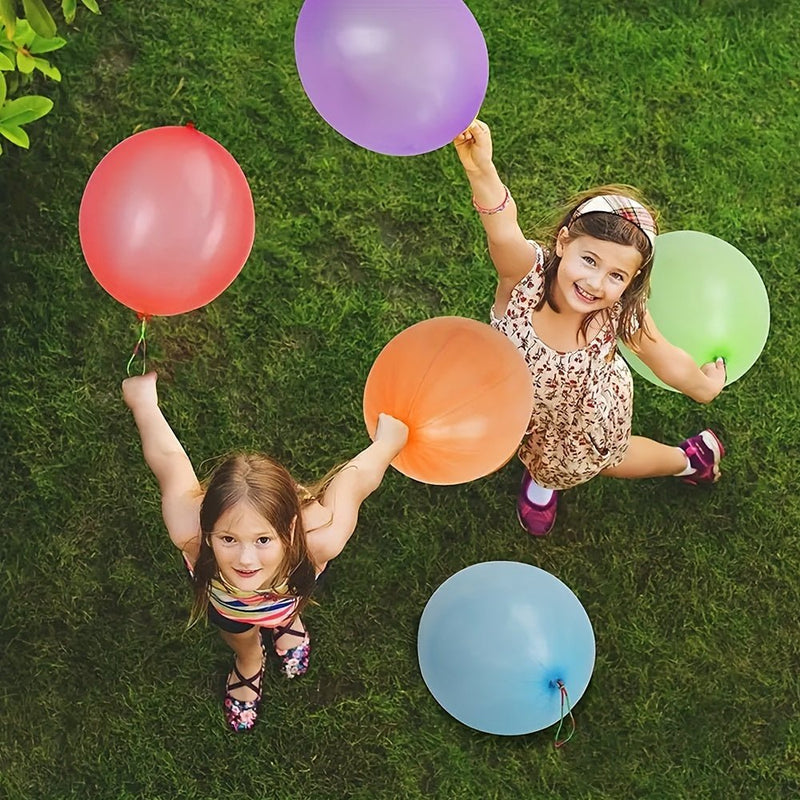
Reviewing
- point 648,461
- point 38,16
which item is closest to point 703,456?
point 648,461

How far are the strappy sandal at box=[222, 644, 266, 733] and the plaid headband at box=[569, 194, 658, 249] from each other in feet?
4.50

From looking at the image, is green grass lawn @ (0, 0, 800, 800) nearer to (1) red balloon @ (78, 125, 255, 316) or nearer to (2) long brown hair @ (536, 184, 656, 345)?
(2) long brown hair @ (536, 184, 656, 345)

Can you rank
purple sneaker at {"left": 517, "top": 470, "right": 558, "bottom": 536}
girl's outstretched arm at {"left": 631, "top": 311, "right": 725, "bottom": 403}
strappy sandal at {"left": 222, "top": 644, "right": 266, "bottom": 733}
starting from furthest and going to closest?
purple sneaker at {"left": 517, "top": 470, "right": 558, "bottom": 536}
strappy sandal at {"left": 222, "top": 644, "right": 266, "bottom": 733}
girl's outstretched arm at {"left": 631, "top": 311, "right": 725, "bottom": 403}

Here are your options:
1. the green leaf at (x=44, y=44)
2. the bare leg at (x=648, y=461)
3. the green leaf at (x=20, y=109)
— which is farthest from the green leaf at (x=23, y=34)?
the bare leg at (x=648, y=461)

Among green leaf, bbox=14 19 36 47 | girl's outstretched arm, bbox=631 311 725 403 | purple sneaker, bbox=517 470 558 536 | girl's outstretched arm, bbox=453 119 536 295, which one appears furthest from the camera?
purple sneaker, bbox=517 470 558 536

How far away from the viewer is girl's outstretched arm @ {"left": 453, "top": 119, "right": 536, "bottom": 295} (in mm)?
1888

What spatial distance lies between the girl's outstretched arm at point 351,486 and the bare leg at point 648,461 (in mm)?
715

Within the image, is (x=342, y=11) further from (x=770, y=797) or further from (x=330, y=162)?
(x=770, y=797)

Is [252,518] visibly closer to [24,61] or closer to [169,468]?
[169,468]

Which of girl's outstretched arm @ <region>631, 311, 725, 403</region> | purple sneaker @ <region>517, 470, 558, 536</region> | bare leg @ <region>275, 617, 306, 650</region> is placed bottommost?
bare leg @ <region>275, 617, 306, 650</region>

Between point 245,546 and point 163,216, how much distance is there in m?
0.62

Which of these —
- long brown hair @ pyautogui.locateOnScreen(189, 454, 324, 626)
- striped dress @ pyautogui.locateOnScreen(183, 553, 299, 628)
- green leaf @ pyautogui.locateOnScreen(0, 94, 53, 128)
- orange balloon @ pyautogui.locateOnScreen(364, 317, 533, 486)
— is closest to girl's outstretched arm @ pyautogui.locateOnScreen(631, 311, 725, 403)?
orange balloon @ pyautogui.locateOnScreen(364, 317, 533, 486)

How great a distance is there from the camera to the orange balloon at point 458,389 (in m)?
1.96

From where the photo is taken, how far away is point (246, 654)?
2432 millimetres
